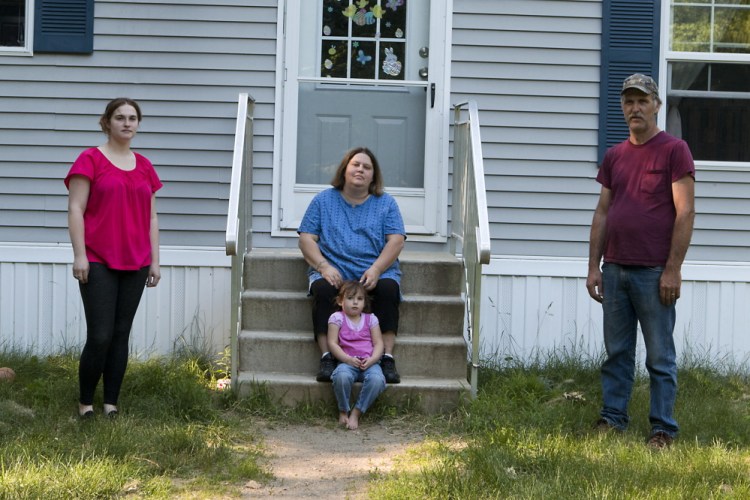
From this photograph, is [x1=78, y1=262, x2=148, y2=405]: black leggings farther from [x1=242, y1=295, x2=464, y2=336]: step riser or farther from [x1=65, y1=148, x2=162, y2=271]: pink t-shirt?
[x1=242, y1=295, x2=464, y2=336]: step riser

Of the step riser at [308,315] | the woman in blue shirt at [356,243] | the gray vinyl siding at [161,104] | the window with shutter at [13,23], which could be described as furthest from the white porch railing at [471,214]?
the window with shutter at [13,23]

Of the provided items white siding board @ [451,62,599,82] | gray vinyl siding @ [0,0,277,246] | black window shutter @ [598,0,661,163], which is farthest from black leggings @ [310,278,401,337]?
black window shutter @ [598,0,661,163]

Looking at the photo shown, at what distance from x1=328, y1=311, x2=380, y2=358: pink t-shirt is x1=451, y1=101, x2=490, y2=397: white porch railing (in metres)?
0.57

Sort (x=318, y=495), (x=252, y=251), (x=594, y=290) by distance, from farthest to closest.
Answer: (x=252, y=251), (x=594, y=290), (x=318, y=495)

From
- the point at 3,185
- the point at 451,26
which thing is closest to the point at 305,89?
the point at 451,26

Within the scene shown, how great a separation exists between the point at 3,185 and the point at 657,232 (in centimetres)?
417

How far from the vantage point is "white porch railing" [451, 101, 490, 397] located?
562cm

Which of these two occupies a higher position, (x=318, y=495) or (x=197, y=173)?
(x=197, y=173)

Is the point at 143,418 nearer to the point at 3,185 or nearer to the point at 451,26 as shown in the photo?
the point at 3,185

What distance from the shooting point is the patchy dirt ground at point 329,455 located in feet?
14.2

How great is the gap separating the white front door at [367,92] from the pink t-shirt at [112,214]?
1.84 metres

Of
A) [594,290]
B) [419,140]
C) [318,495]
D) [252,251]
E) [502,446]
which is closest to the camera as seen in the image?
[318,495]

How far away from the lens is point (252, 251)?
256 inches

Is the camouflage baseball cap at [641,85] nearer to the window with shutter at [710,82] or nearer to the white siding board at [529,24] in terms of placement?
the white siding board at [529,24]
